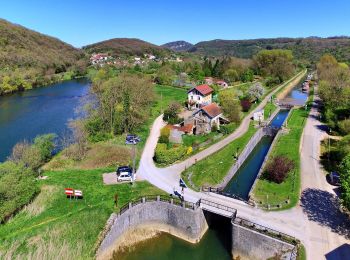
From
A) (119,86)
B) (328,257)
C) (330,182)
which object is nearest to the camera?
(328,257)

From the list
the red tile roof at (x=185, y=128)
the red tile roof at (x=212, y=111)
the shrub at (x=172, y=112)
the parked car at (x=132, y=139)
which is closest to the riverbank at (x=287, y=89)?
the shrub at (x=172, y=112)

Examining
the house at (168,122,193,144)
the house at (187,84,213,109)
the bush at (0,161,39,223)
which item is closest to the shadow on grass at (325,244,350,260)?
the bush at (0,161,39,223)

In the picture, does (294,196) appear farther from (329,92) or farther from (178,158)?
(329,92)

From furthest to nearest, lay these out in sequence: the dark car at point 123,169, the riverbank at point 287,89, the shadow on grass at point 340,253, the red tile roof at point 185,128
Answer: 1. the riverbank at point 287,89
2. the red tile roof at point 185,128
3. the dark car at point 123,169
4. the shadow on grass at point 340,253

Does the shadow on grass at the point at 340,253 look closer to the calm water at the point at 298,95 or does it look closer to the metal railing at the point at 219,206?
the metal railing at the point at 219,206

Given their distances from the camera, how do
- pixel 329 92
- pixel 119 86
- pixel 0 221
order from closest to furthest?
pixel 0 221
pixel 119 86
pixel 329 92

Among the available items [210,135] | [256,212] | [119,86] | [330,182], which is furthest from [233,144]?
[119,86]
